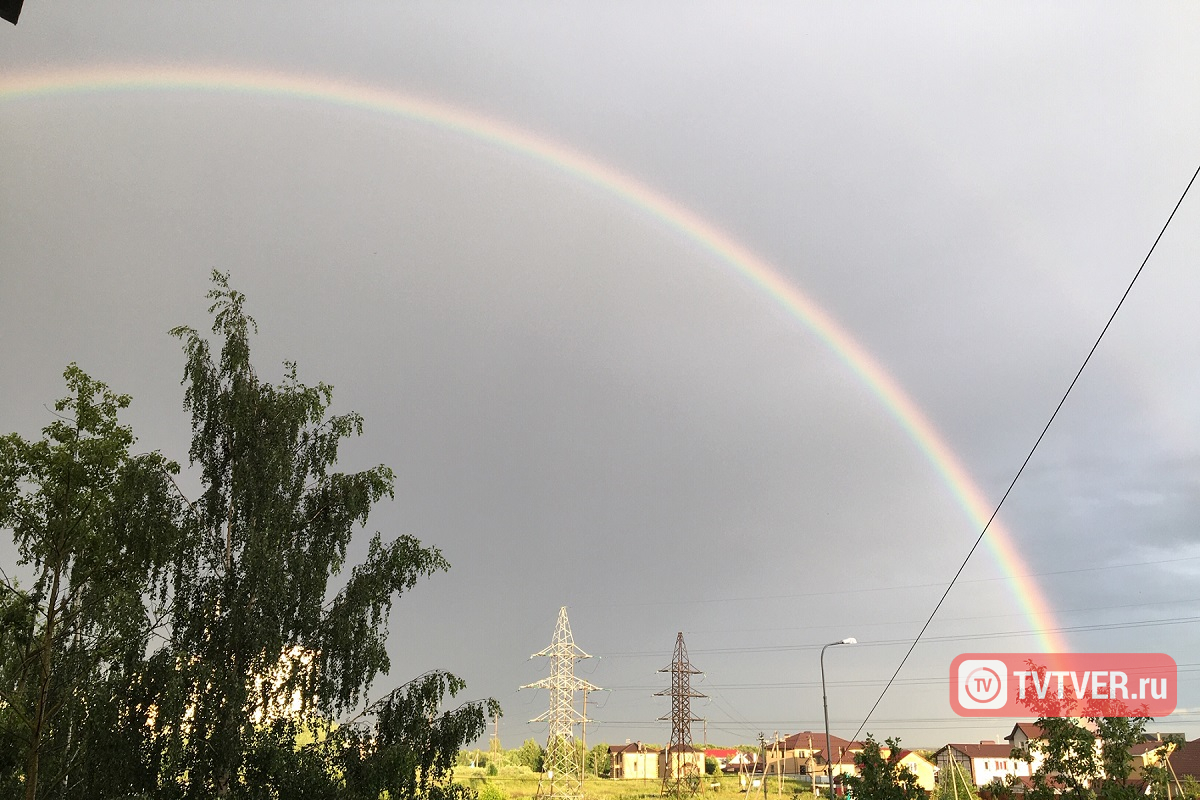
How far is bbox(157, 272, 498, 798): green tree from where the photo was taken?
17312 mm

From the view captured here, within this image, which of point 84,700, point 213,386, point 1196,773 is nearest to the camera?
point 84,700

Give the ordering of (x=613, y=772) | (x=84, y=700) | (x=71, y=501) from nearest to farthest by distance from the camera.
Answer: (x=84, y=700), (x=71, y=501), (x=613, y=772)

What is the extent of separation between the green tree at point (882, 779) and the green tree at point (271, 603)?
30.0 feet

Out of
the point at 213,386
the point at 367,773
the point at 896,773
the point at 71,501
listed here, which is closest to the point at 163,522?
the point at 71,501

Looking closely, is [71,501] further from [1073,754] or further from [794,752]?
Result: [794,752]

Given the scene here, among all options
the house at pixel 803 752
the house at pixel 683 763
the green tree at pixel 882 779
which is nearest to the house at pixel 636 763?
the house at pixel 803 752

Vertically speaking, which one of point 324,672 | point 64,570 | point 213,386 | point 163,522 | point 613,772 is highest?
point 213,386

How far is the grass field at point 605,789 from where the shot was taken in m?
68.9

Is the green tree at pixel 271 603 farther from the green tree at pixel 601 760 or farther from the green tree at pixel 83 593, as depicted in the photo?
the green tree at pixel 601 760

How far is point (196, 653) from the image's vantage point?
725 inches

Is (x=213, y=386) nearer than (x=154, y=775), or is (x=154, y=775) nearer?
(x=154, y=775)

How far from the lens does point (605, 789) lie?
276 feet

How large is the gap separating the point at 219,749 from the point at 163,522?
512 centimetres

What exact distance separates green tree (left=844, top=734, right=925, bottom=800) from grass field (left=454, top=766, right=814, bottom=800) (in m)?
43.7
